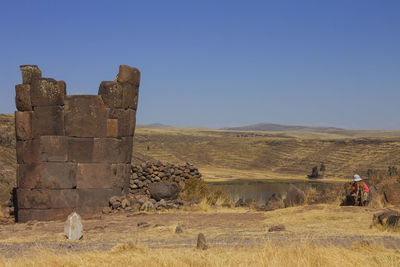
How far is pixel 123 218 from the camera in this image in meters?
15.1

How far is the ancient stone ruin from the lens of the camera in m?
15.6

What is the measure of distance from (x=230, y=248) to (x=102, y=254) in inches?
89.0

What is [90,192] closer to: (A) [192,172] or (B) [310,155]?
(A) [192,172]

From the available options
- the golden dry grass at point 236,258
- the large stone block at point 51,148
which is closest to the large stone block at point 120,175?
the large stone block at point 51,148

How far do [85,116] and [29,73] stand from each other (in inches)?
88.7

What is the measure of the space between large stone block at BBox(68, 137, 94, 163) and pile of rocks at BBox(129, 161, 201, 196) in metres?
2.84

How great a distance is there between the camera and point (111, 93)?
16.4 m

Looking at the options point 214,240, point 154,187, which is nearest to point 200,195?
point 154,187

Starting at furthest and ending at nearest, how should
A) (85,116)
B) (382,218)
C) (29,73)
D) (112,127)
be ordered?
(112,127), (85,116), (29,73), (382,218)

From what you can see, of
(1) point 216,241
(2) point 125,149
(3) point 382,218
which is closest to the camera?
(1) point 216,241

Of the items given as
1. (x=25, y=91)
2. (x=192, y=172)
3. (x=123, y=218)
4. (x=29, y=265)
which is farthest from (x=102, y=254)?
(x=192, y=172)

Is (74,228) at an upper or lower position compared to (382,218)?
lower

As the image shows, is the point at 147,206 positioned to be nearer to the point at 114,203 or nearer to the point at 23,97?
the point at 114,203

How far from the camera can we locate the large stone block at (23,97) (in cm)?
1583
